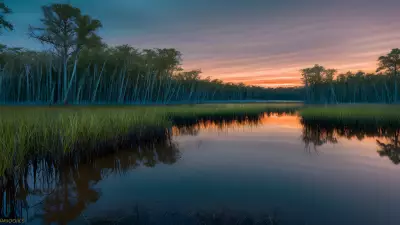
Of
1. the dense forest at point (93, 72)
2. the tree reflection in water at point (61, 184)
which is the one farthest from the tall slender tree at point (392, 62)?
the tree reflection in water at point (61, 184)

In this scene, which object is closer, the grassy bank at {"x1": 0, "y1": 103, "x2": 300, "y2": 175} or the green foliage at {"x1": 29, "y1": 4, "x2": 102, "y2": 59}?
the grassy bank at {"x1": 0, "y1": 103, "x2": 300, "y2": 175}

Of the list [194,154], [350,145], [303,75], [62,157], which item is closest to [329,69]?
[303,75]

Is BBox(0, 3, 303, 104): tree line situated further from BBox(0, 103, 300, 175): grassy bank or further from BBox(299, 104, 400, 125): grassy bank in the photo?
BBox(299, 104, 400, 125): grassy bank

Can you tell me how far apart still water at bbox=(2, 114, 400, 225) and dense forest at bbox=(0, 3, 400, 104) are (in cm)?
1980

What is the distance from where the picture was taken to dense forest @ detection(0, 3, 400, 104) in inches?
1170

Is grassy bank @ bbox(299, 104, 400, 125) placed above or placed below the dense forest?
below

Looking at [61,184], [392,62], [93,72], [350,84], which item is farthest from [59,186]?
[350,84]

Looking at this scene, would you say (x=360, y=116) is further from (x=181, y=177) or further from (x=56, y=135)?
(x=56, y=135)

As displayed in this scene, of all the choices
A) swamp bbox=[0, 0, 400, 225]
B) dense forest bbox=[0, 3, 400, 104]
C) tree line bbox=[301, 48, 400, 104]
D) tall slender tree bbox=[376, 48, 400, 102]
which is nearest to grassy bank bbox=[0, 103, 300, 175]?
swamp bbox=[0, 0, 400, 225]

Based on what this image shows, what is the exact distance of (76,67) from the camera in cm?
4416

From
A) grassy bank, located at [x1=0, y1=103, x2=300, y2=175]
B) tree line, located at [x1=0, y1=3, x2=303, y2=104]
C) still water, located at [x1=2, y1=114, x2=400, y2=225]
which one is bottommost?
still water, located at [x1=2, y1=114, x2=400, y2=225]

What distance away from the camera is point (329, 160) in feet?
29.0

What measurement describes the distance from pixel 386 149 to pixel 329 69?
259 ft

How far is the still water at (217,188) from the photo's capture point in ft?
14.2
